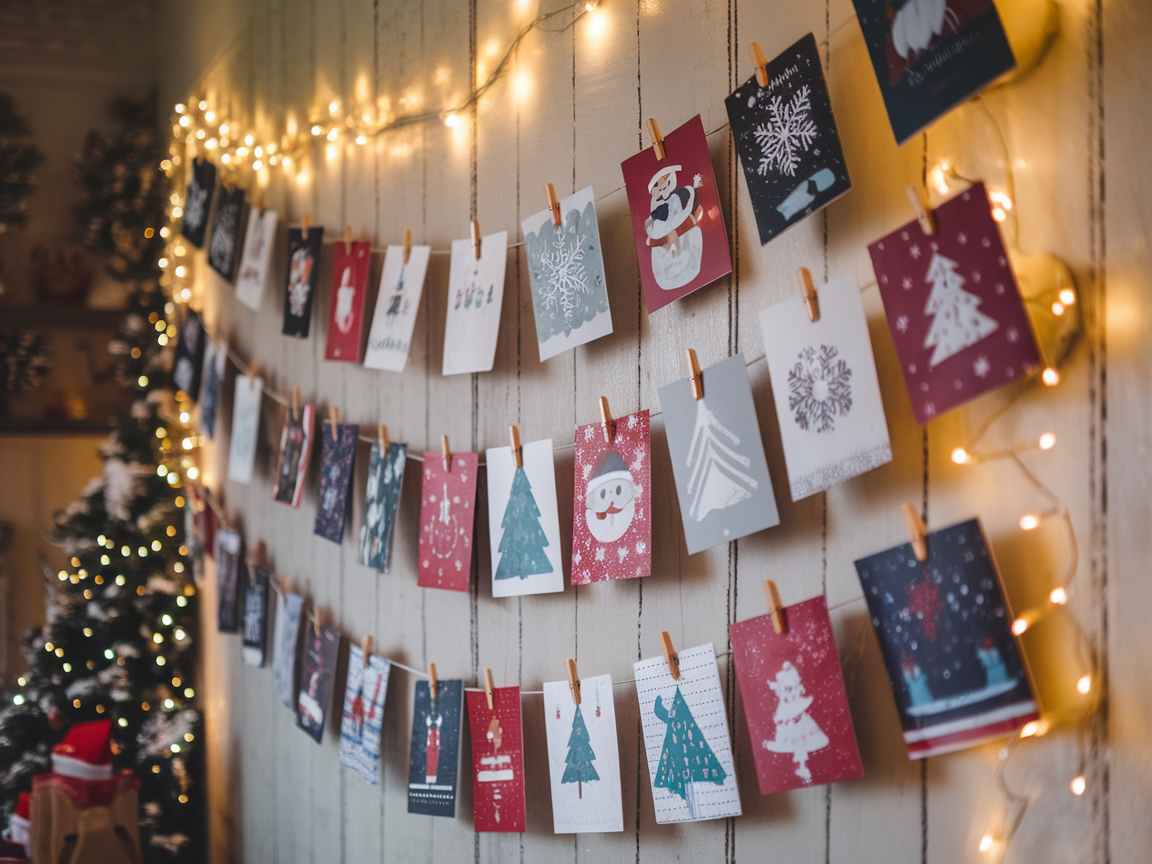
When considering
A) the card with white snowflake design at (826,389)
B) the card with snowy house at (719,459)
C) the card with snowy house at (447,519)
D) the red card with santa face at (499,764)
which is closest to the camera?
the card with white snowflake design at (826,389)

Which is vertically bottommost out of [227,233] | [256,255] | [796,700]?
[796,700]

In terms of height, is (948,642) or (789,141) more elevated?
(789,141)

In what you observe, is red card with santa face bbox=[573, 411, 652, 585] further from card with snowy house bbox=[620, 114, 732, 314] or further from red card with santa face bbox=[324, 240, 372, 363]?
red card with santa face bbox=[324, 240, 372, 363]

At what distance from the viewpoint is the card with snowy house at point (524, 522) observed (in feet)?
4.51

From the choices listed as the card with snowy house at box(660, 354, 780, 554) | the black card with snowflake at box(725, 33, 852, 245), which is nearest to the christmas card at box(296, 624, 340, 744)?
the card with snowy house at box(660, 354, 780, 554)

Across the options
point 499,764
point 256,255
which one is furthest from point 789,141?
point 256,255

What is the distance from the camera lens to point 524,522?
142 centimetres

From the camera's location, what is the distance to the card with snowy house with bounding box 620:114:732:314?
1121 millimetres

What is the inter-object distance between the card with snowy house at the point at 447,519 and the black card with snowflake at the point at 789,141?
27.2 inches

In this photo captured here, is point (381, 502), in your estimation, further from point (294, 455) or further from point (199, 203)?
point (199, 203)

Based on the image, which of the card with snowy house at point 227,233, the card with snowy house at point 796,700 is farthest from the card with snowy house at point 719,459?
the card with snowy house at point 227,233

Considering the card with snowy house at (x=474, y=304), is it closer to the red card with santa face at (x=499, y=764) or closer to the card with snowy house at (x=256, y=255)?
the red card with santa face at (x=499, y=764)

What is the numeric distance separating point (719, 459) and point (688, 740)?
0.36 m

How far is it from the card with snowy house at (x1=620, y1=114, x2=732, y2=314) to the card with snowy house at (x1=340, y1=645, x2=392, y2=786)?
1007 millimetres
